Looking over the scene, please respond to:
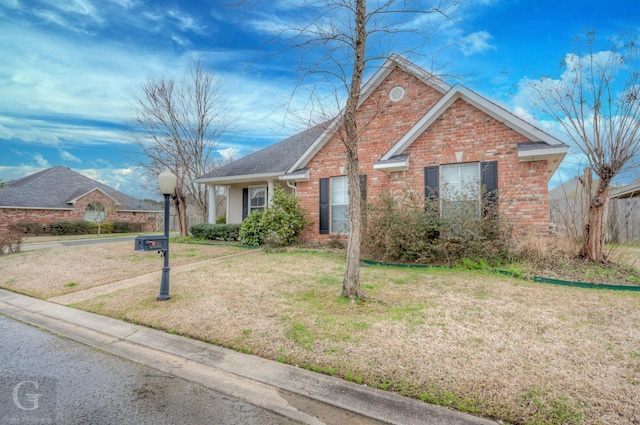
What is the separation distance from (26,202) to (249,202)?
2201cm

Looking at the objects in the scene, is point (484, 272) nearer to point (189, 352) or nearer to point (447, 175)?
point (447, 175)

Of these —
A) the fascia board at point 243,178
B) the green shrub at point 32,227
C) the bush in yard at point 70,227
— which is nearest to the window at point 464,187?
the fascia board at point 243,178

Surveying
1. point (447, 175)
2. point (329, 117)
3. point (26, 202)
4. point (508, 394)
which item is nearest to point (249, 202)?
point (447, 175)

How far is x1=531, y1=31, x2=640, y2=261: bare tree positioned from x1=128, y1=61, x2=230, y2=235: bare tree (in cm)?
1662

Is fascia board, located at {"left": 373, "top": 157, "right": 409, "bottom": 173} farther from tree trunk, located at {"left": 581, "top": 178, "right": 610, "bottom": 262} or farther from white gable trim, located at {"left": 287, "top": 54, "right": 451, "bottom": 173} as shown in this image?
tree trunk, located at {"left": 581, "top": 178, "right": 610, "bottom": 262}

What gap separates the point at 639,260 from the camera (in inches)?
336

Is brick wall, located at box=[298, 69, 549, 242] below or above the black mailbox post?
above

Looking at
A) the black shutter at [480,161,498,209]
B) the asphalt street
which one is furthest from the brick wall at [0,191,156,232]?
the black shutter at [480,161,498,209]

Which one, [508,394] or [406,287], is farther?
[406,287]

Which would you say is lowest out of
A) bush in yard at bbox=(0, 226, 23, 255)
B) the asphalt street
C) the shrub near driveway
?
the asphalt street

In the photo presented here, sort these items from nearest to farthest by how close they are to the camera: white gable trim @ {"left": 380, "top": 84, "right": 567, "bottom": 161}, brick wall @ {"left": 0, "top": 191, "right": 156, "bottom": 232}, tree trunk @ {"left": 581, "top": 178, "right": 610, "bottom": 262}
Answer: tree trunk @ {"left": 581, "top": 178, "right": 610, "bottom": 262} → white gable trim @ {"left": 380, "top": 84, "right": 567, "bottom": 161} → brick wall @ {"left": 0, "top": 191, "right": 156, "bottom": 232}

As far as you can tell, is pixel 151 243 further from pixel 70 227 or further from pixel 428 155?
pixel 70 227

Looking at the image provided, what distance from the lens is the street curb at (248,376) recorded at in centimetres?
247

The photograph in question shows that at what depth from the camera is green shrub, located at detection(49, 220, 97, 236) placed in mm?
24461
